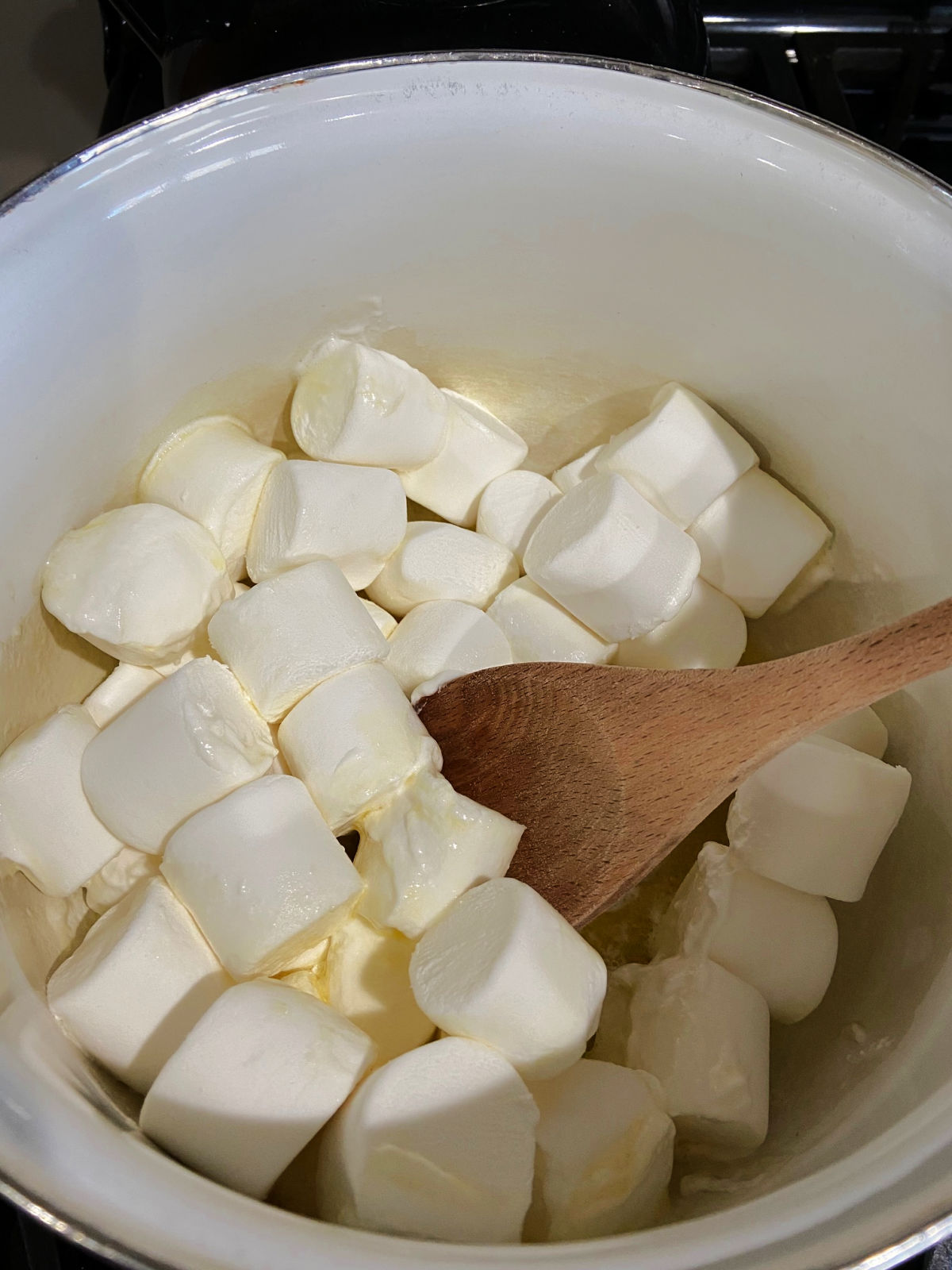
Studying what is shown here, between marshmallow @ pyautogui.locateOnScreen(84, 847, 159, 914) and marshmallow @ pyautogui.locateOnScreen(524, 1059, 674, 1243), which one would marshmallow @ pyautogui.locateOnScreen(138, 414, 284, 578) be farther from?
marshmallow @ pyautogui.locateOnScreen(524, 1059, 674, 1243)

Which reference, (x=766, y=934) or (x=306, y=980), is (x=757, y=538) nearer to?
(x=766, y=934)

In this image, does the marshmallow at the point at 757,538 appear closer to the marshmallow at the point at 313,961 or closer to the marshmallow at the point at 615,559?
the marshmallow at the point at 615,559

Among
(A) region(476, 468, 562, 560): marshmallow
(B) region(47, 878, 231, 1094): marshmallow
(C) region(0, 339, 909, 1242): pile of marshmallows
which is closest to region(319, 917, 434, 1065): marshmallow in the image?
(C) region(0, 339, 909, 1242): pile of marshmallows

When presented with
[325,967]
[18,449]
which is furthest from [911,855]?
[18,449]

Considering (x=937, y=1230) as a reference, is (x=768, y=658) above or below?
below

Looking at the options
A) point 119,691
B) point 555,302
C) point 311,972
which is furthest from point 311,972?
point 555,302

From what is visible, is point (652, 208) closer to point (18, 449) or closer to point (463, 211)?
point (463, 211)
